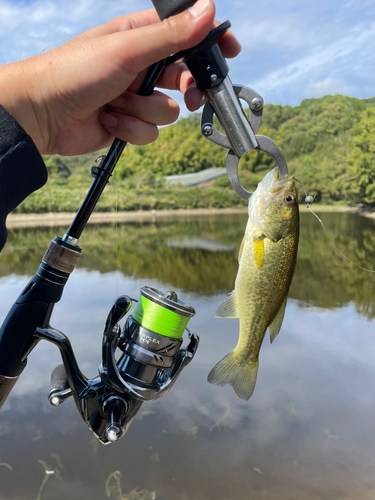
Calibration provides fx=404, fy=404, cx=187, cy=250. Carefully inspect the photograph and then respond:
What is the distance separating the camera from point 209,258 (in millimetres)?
12633

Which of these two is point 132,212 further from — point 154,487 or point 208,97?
point 208,97

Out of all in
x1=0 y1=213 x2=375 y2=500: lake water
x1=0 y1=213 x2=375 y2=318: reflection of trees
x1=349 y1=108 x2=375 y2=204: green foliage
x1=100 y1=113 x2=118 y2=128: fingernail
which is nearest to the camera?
x1=100 y1=113 x2=118 y2=128: fingernail

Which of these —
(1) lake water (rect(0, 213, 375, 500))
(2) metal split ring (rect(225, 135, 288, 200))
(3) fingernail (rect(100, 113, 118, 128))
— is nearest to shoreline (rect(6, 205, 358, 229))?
(1) lake water (rect(0, 213, 375, 500))

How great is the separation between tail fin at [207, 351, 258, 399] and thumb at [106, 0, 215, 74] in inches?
27.8

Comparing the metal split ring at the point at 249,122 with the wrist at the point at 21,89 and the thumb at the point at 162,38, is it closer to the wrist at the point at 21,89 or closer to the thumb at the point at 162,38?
the thumb at the point at 162,38

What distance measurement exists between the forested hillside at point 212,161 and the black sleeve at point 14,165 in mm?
14654

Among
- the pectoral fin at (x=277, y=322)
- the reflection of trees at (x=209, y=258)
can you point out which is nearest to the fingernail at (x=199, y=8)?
the pectoral fin at (x=277, y=322)

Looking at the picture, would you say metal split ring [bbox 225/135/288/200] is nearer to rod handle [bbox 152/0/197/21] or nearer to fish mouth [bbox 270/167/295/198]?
fish mouth [bbox 270/167/295/198]

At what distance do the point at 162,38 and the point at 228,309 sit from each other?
24.3 inches

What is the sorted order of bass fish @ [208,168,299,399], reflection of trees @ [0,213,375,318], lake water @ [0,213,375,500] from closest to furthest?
bass fish @ [208,168,299,399], lake water @ [0,213,375,500], reflection of trees @ [0,213,375,318]

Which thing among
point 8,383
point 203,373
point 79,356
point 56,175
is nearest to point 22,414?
point 79,356

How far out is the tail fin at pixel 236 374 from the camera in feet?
3.18

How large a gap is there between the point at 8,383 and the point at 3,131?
0.59m

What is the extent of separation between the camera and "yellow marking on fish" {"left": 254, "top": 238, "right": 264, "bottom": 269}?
92cm
